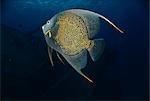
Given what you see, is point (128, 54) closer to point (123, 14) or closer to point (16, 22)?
point (123, 14)

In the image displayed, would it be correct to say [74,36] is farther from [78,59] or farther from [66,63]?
[66,63]

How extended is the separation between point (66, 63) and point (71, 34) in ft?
9.35

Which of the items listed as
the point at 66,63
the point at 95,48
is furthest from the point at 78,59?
the point at 66,63

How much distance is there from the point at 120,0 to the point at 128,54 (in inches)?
50.5

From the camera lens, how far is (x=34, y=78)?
576 cm

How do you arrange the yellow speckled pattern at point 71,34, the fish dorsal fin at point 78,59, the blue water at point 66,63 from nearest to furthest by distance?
the fish dorsal fin at point 78,59, the yellow speckled pattern at point 71,34, the blue water at point 66,63

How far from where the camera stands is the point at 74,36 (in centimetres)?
262

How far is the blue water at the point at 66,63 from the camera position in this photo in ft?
18.7

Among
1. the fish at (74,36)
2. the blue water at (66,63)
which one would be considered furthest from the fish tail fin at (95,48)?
the blue water at (66,63)

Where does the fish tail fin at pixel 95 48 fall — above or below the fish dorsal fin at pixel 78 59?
above

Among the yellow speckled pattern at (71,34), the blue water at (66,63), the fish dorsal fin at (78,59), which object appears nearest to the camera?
the fish dorsal fin at (78,59)

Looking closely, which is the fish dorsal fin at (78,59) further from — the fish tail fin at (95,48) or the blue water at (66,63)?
the blue water at (66,63)

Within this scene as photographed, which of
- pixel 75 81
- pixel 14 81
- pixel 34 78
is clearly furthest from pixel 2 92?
pixel 75 81

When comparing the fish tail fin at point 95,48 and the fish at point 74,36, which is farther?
the fish tail fin at point 95,48
